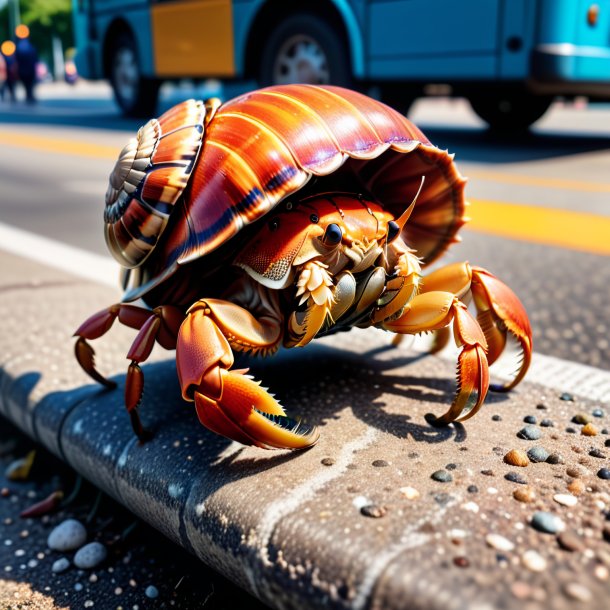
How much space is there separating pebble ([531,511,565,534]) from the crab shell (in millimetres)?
751

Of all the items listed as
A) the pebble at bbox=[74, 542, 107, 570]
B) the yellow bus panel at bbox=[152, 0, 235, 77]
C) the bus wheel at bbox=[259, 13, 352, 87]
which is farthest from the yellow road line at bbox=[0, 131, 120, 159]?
the pebble at bbox=[74, 542, 107, 570]

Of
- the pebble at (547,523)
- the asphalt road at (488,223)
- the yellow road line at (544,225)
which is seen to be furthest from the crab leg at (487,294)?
the yellow road line at (544,225)

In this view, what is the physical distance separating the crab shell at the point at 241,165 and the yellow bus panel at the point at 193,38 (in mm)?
7614

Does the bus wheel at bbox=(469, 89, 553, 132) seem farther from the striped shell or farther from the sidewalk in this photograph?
the striped shell

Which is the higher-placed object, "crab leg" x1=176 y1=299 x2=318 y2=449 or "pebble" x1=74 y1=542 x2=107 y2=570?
"crab leg" x1=176 y1=299 x2=318 y2=449

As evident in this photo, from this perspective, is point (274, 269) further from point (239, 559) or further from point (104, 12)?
point (104, 12)

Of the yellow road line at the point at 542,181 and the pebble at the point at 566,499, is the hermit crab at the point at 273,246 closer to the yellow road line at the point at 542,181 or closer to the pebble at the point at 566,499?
the pebble at the point at 566,499

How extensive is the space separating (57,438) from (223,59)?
781 cm

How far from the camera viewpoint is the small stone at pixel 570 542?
3.94ft

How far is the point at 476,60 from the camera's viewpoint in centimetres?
691

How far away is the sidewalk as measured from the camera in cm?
117

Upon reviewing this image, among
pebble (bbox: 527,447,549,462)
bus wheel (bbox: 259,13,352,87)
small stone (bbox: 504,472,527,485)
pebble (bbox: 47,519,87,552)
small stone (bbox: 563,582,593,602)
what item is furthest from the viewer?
bus wheel (bbox: 259,13,352,87)

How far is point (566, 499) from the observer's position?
1364 millimetres

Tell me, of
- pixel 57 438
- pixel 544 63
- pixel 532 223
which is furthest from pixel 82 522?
pixel 544 63
